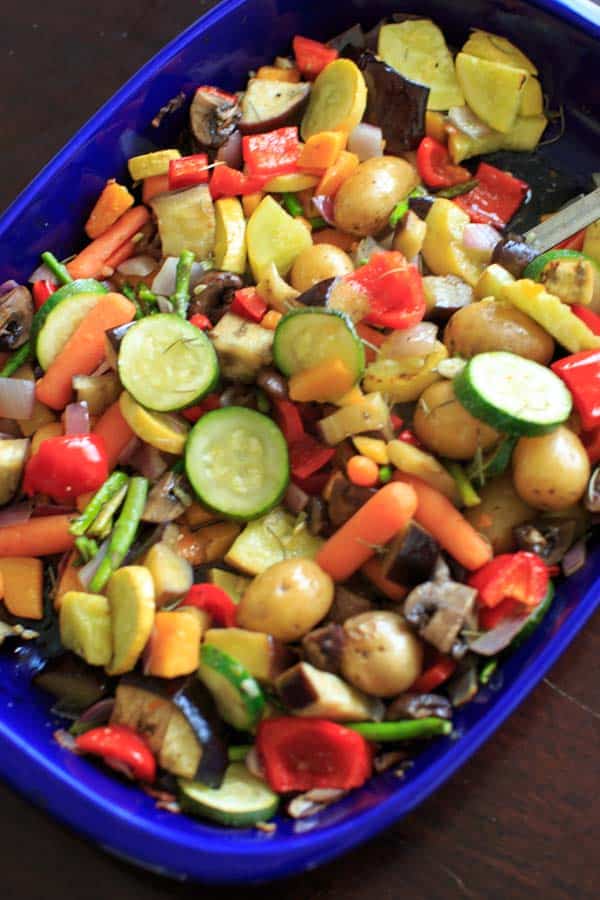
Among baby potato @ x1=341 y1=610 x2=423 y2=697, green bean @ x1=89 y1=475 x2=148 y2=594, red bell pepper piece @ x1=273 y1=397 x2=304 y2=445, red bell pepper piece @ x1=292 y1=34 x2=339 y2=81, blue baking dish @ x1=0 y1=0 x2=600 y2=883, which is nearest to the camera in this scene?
blue baking dish @ x1=0 y1=0 x2=600 y2=883

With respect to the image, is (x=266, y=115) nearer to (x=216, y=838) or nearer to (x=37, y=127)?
(x=37, y=127)

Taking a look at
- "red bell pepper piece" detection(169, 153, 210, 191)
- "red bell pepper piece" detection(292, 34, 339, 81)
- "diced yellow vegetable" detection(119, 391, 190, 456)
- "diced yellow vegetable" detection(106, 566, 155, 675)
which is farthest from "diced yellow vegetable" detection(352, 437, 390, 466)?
"red bell pepper piece" detection(292, 34, 339, 81)

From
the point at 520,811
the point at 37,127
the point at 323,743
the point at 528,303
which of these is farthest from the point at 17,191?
the point at 520,811

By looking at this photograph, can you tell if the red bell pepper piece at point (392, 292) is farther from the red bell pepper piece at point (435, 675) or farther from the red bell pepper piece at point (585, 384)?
the red bell pepper piece at point (435, 675)

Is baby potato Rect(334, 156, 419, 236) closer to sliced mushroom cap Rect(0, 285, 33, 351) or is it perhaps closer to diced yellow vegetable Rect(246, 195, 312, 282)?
diced yellow vegetable Rect(246, 195, 312, 282)

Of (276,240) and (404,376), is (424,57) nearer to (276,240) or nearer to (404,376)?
(276,240)

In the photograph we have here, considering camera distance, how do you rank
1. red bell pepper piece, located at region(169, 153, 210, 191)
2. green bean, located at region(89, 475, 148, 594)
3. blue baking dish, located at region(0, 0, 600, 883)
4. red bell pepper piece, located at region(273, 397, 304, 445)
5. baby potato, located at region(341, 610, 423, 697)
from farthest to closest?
red bell pepper piece, located at region(169, 153, 210, 191), red bell pepper piece, located at region(273, 397, 304, 445), green bean, located at region(89, 475, 148, 594), baby potato, located at region(341, 610, 423, 697), blue baking dish, located at region(0, 0, 600, 883)
